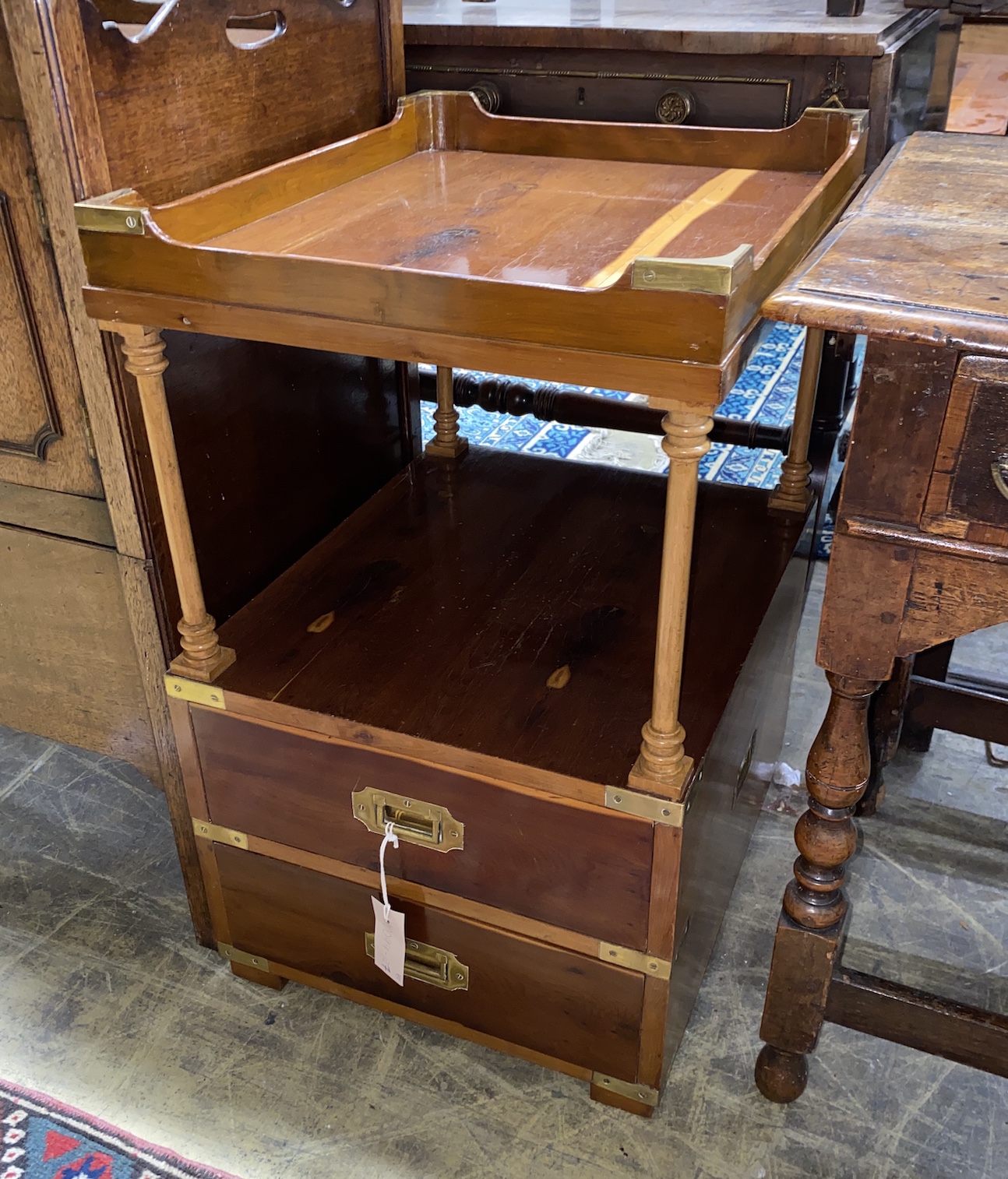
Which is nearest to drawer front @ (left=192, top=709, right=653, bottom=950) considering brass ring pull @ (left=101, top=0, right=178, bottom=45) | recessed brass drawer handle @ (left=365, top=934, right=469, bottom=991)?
recessed brass drawer handle @ (left=365, top=934, right=469, bottom=991)

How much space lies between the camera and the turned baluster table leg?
1161 millimetres

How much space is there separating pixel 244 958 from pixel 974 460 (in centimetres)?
116

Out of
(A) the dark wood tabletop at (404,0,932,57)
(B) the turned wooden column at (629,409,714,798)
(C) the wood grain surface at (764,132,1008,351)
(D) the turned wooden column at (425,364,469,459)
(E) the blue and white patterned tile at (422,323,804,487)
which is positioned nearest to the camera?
(C) the wood grain surface at (764,132,1008,351)

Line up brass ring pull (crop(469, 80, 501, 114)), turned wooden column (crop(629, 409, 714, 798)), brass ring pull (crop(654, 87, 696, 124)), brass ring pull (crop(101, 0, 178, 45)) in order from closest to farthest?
turned wooden column (crop(629, 409, 714, 798)), brass ring pull (crop(101, 0, 178, 45)), brass ring pull (crop(654, 87, 696, 124)), brass ring pull (crop(469, 80, 501, 114))

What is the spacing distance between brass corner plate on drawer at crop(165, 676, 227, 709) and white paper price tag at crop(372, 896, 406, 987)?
0.31 metres

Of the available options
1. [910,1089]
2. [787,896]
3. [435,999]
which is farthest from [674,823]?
[910,1089]

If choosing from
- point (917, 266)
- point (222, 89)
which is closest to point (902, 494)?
point (917, 266)

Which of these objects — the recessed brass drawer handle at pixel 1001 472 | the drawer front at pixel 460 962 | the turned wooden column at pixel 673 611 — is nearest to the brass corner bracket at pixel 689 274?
the turned wooden column at pixel 673 611

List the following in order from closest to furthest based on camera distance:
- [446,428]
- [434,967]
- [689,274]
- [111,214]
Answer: [689,274]
[111,214]
[434,967]
[446,428]

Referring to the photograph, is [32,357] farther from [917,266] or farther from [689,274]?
[917,266]

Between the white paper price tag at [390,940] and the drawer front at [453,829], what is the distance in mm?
48

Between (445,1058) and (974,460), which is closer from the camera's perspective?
(974,460)

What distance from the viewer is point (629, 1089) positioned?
1356 millimetres

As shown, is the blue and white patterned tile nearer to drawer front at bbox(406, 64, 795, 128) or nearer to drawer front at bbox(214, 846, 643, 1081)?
drawer front at bbox(406, 64, 795, 128)
